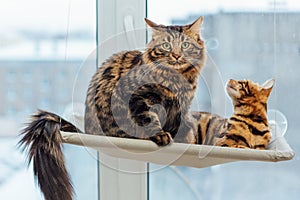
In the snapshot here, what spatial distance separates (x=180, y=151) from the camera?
1.07 m

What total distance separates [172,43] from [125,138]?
238 millimetres

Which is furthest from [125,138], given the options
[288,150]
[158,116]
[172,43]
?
[288,150]

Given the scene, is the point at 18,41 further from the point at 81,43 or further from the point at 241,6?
the point at 241,6

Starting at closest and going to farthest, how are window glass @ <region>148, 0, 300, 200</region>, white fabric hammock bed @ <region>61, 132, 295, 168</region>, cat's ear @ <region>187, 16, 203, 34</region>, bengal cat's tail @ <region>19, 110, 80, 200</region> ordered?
white fabric hammock bed @ <region>61, 132, 295, 168</region>
cat's ear @ <region>187, 16, 203, 34</region>
bengal cat's tail @ <region>19, 110, 80, 200</region>
window glass @ <region>148, 0, 300, 200</region>

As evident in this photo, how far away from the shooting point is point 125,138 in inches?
43.8

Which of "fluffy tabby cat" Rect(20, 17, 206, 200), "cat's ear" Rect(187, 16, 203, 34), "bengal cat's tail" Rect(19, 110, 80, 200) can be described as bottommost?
"bengal cat's tail" Rect(19, 110, 80, 200)

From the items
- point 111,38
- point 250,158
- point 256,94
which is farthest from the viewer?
point 111,38

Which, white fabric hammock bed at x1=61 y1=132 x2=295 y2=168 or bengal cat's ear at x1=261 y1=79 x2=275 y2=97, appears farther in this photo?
bengal cat's ear at x1=261 y1=79 x2=275 y2=97

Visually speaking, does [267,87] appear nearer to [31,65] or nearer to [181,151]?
[181,151]

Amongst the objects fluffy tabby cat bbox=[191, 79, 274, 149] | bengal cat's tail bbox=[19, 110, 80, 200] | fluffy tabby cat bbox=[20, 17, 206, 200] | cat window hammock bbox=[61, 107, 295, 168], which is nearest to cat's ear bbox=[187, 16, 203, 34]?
fluffy tabby cat bbox=[20, 17, 206, 200]

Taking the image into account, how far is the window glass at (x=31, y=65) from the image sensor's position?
147 cm

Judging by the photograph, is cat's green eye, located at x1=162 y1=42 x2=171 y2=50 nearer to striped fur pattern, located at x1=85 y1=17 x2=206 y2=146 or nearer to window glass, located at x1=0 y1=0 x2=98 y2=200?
striped fur pattern, located at x1=85 y1=17 x2=206 y2=146

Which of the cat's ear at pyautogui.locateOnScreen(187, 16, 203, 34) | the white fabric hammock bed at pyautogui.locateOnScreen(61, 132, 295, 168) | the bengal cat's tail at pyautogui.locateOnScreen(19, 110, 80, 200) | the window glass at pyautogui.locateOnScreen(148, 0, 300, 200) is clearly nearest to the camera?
the white fabric hammock bed at pyautogui.locateOnScreen(61, 132, 295, 168)

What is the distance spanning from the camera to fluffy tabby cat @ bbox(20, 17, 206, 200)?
1.11 meters
